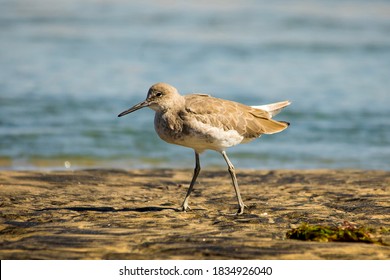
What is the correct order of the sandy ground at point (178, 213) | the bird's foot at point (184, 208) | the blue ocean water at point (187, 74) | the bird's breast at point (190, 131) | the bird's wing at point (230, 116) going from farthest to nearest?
the blue ocean water at point (187, 74) → the bird's foot at point (184, 208) → the bird's wing at point (230, 116) → the bird's breast at point (190, 131) → the sandy ground at point (178, 213)

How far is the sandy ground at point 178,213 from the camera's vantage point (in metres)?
6.30

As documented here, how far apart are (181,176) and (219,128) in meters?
2.80

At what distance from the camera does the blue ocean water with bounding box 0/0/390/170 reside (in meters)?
13.1

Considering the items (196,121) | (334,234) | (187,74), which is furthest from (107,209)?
(187,74)

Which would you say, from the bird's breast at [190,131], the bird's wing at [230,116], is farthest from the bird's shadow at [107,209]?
the bird's wing at [230,116]

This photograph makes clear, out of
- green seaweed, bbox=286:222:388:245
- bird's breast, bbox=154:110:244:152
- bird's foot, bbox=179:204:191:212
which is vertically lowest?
green seaweed, bbox=286:222:388:245

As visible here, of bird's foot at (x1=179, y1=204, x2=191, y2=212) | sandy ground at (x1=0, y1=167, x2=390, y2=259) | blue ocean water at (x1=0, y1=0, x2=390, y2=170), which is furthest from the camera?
blue ocean water at (x1=0, y1=0, x2=390, y2=170)

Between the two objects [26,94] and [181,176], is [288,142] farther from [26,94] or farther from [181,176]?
[26,94]

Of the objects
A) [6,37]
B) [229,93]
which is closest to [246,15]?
[6,37]

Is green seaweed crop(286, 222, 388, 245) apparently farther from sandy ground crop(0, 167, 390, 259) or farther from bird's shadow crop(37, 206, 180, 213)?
bird's shadow crop(37, 206, 180, 213)

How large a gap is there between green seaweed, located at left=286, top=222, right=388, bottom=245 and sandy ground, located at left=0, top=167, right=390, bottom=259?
5.8 inches

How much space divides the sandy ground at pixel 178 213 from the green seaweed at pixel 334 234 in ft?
0.48

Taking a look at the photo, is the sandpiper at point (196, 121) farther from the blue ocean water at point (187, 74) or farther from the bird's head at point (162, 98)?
the blue ocean water at point (187, 74)

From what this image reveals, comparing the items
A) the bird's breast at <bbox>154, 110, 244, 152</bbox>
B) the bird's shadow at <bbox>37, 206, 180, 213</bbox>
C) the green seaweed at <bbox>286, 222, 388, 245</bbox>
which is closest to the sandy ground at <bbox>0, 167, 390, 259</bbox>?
the bird's shadow at <bbox>37, 206, 180, 213</bbox>
